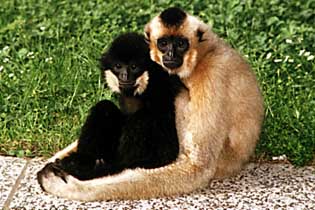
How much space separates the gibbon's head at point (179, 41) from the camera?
18.0 feet

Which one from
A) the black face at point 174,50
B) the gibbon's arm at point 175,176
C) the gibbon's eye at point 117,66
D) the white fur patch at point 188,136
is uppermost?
the black face at point 174,50

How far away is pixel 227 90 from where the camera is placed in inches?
218

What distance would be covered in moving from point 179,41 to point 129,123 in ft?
2.20

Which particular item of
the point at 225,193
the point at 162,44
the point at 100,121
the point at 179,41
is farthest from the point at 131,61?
the point at 225,193

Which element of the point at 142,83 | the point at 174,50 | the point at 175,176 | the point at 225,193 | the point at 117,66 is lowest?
the point at 225,193

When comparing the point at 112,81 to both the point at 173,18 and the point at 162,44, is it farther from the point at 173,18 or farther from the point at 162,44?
the point at 173,18

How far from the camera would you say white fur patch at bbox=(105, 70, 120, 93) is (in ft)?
18.9

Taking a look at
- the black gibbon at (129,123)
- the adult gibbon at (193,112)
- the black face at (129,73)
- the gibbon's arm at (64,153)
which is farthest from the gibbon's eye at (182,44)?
the gibbon's arm at (64,153)

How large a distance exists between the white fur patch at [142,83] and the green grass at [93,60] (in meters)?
1.32

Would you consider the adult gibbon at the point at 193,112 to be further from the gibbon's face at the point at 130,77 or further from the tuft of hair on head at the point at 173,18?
the gibbon's face at the point at 130,77

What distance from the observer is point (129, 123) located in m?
5.52

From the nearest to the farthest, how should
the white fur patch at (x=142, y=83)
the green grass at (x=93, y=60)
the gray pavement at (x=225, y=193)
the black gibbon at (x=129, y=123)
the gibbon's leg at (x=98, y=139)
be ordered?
the gray pavement at (x=225, y=193) → the black gibbon at (x=129, y=123) → the white fur patch at (x=142, y=83) → the gibbon's leg at (x=98, y=139) → the green grass at (x=93, y=60)

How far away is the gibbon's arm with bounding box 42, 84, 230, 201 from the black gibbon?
79 millimetres

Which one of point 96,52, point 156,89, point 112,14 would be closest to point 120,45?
point 156,89
